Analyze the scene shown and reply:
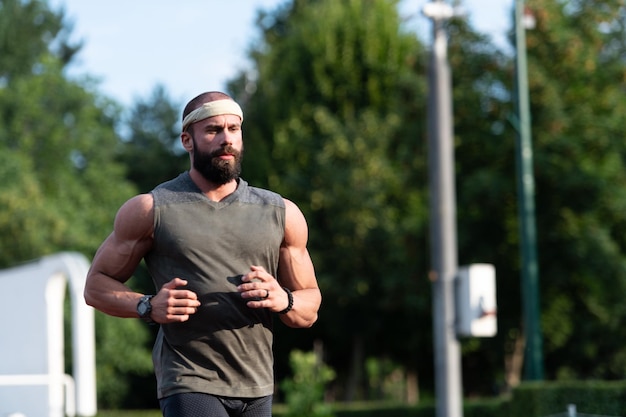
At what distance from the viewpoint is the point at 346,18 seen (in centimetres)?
3988

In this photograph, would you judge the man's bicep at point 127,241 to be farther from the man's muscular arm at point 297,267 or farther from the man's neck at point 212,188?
the man's muscular arm at point 297,267

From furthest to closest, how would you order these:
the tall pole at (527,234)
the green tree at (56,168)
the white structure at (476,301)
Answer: the green tree at (56,168), the tall pole at (527,234), the white structure at (476,301)

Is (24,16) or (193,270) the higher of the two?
(24,16)

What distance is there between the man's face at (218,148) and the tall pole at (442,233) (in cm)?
780

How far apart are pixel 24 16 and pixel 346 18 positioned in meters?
16.7

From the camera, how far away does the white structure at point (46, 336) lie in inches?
395

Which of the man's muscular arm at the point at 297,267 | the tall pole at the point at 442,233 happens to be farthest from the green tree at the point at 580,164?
the man's muscular arm at the point at 297,267

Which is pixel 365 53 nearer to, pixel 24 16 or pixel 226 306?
pixel 24 16

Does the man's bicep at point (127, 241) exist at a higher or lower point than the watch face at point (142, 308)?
higher

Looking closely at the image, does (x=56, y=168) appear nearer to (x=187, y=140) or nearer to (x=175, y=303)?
(x=187, y=140)

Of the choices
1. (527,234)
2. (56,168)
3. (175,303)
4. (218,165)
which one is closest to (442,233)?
(218,165)

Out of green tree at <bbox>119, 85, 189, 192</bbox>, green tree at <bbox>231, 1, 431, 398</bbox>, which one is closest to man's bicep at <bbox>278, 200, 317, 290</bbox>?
green tree at <bbox>231, 1, 431, 398</bbox>

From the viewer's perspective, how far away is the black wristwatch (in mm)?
4438

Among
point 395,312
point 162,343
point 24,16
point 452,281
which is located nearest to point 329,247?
point 395,312
